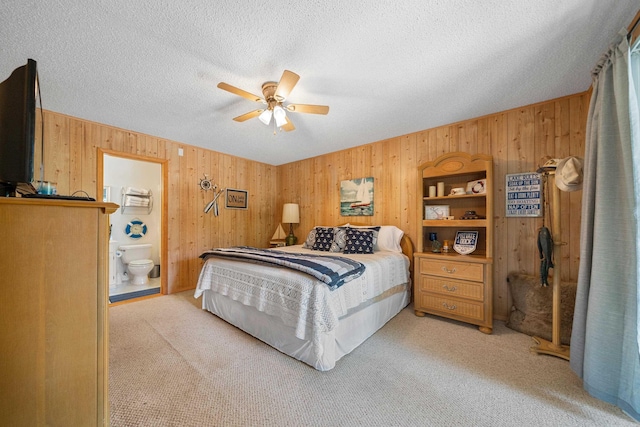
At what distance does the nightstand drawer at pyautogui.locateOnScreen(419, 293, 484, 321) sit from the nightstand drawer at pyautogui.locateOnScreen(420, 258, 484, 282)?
25 cm

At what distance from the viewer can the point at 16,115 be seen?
3.04ft

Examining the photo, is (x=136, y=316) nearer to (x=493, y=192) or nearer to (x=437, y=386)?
(x=437, y=386)

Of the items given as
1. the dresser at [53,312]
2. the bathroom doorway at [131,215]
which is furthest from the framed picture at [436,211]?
the bathroom doorway at [131,215]

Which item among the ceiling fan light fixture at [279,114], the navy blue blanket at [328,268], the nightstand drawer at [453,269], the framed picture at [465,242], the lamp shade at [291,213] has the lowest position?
the nightstand drawer at [453,269]

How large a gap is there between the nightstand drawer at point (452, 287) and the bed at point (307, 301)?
0.28m

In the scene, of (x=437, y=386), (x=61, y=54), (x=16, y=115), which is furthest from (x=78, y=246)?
(x=437, y=386)

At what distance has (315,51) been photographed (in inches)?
66.7

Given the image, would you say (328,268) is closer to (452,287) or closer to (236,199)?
(452,287)

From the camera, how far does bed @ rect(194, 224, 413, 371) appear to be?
175 cm

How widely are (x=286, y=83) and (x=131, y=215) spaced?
4.36 meters

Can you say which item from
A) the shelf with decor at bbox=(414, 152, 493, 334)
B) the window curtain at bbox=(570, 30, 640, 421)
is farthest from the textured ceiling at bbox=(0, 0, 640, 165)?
the shelf with decor at bbox=(414, 152, 493, 334)

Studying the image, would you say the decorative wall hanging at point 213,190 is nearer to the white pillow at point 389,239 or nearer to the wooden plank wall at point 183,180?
the wooden plank wall at point 183,180

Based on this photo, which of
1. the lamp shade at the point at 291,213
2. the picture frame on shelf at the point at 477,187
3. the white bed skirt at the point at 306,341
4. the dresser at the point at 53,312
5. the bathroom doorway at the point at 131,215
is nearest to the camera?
the dresser at the point at 53,312

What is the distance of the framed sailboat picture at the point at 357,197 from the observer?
3711 mm
